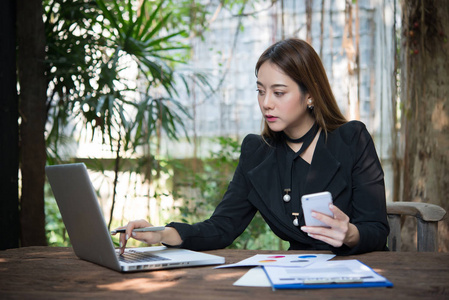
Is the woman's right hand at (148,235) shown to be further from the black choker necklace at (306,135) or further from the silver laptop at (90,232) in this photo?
the black choker necklace at (306,135)

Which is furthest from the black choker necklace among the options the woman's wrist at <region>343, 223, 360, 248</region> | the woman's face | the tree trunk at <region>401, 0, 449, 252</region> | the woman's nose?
the tree trunk at <region>401, 0, 449, 252</region>

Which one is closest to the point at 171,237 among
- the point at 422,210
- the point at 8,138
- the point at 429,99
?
the point at 422,210

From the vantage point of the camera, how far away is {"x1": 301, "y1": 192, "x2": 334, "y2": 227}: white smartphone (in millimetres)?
1284

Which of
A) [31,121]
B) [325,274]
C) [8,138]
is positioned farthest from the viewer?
[31,121]

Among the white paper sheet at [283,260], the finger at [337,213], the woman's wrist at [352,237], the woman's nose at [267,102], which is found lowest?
the white paper sheet at [283,260]

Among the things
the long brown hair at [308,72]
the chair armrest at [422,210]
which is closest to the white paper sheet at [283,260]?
the chair armrest at [422,210]

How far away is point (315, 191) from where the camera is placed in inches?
74.1

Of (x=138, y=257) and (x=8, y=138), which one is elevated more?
(x=8, y=138)

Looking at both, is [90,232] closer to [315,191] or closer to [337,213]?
[337,213]

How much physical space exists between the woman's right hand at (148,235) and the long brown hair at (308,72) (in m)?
0.70

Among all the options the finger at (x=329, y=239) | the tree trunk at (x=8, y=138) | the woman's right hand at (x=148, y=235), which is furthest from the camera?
the tree trunk at (x=8, y=138)

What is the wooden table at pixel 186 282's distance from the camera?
1076 millimetres

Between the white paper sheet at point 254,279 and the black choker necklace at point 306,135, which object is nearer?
the white paper sheet at point 254,279

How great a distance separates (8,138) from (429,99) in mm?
2405
